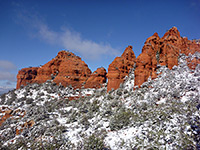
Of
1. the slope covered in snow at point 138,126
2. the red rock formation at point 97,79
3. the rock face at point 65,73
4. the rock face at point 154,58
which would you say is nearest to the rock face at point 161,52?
the rock face at point 154,58

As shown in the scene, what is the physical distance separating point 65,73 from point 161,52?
102ft

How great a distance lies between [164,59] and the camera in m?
23.6

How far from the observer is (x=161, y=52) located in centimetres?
2620

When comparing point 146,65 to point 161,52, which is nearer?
point 146,65

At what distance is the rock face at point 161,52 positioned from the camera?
22.5 m

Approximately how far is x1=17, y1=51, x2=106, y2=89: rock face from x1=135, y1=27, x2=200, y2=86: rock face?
17.7 m

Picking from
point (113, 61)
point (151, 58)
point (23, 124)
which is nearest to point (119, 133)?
point (23, 124)

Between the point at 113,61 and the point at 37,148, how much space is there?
954 inches

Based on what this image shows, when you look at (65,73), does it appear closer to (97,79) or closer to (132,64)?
(97,79)

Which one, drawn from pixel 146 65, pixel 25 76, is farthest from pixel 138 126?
pixel 25 76

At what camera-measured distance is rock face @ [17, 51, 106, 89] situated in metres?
37.9

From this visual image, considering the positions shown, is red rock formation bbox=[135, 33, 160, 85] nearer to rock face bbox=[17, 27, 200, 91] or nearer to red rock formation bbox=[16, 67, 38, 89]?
rock face bbox=[17, 27, 200, 91]

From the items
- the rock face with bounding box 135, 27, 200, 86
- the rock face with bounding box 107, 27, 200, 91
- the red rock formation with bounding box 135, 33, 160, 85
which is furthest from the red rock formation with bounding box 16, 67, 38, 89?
the rock face with bounding box 135, 27, 200, 86

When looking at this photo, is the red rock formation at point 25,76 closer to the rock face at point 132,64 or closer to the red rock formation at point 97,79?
the rock face at point 132,64
